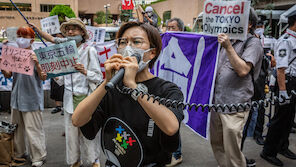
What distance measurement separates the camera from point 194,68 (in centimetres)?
337

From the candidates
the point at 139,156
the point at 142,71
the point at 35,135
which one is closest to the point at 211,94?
the point at 142,71

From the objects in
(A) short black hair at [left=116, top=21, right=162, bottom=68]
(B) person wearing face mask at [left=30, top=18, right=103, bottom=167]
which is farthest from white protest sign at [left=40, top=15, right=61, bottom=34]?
(A) short black hair at [left=116, top=21, right=162, bottom=68]

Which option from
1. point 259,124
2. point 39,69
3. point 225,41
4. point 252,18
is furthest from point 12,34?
point 259,124

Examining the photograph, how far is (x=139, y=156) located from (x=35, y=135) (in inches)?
112

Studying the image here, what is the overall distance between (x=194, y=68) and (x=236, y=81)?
0.61 meters

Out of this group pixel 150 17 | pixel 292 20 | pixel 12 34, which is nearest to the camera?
pixel 292 20

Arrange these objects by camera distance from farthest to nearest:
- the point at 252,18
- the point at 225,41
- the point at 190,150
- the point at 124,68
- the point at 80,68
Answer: the point at 190,150
the point at 80,68
the point at 252,18
the point at 225,41
the point at 124,68

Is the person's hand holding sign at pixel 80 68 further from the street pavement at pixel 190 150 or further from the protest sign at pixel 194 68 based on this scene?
the street pavement at pixel 190 150

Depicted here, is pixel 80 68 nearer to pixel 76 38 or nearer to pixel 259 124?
pixel 76 38

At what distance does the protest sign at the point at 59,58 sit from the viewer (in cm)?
326

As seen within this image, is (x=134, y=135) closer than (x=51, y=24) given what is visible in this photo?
Yes

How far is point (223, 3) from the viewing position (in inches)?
112

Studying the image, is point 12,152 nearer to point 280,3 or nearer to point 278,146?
point 278,146

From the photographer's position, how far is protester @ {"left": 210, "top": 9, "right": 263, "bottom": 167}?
2775 mm
